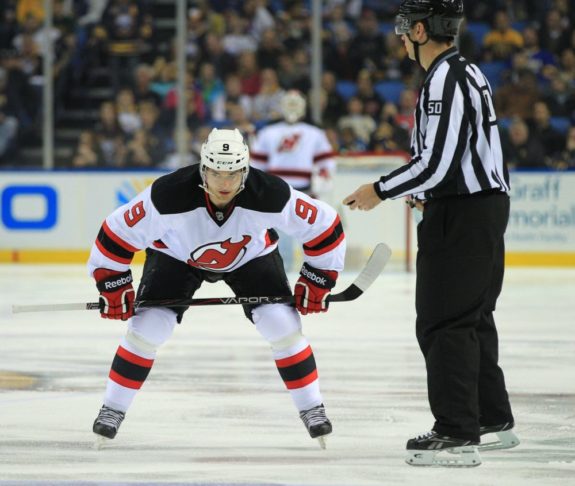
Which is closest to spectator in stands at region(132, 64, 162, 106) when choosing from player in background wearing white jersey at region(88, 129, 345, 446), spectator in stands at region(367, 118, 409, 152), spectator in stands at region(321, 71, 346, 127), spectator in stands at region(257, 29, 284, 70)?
spectator in stands at region(257, 29, 284, 70)

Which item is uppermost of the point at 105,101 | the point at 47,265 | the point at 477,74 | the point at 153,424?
the point at 477,74

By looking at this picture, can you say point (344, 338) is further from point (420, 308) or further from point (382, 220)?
point (382, 220)

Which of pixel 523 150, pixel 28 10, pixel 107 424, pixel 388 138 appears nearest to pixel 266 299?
pixel 107 424

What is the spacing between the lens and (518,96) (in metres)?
12.0

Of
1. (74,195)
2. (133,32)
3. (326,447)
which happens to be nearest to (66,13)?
(133,32)

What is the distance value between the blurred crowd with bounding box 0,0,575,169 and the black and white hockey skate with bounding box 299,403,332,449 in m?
7.53

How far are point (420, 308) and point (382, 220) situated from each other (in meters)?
8.01

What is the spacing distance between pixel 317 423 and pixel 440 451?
0.44 meters

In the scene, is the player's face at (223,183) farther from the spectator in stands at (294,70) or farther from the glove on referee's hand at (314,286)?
the spectator in stands at (294,70)

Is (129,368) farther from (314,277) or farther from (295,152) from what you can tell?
(295,152)

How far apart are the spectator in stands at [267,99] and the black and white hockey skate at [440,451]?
28.6ft

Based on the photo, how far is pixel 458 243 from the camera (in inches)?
146

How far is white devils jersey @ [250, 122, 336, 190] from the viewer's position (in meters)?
10.6

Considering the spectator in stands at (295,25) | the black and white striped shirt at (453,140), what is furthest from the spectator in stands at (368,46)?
the black and white striped shirt at (453,140)
